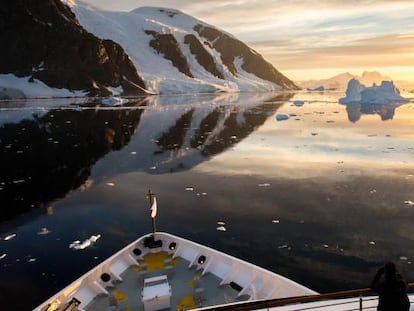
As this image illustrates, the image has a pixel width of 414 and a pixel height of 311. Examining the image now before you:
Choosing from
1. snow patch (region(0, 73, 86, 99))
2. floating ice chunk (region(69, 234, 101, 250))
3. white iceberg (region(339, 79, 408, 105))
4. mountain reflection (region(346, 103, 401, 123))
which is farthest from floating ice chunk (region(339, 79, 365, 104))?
floating ice chunk (region(69, 234, 101, 250))

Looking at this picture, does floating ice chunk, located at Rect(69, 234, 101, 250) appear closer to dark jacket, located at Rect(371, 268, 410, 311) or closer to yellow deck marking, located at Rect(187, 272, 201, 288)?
yellow deck marking, located at Rect(187, 272, 201, 288)

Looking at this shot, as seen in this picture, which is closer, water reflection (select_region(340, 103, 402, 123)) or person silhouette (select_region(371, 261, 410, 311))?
person silhouette (select_region(371, 261, 410, 311))

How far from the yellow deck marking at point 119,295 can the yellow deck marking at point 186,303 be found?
70.2 inches

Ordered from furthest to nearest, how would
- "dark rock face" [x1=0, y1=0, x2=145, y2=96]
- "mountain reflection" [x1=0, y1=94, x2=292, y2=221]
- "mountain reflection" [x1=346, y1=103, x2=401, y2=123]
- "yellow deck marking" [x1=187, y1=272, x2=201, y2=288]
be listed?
"dark rock face" [x1=0, y1=0, x2=145, y2=96], "mountain reflection" [x1=346, y1=103, x2=401, y2=123], "mountain reflection" [x1=0, y1=94, x2=292, y2=221], "yellow deck marking" [x1=187, y1=272, x2=201, y2=288]

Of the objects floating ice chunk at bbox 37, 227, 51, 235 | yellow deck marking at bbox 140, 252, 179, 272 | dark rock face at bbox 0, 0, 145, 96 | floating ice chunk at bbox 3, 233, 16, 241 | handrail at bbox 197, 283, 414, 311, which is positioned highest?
dark rock face at bbox 0, 0, 145, 96

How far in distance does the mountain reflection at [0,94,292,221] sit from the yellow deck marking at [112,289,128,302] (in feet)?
33.8

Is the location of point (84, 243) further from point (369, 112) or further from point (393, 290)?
point (369, 112)

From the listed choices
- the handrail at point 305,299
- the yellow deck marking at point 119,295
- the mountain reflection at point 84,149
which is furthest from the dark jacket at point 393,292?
the mountain reflection at point 84,149

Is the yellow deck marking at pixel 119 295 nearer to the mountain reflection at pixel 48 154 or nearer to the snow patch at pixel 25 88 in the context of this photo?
the mountain reflection at pixel 48 154

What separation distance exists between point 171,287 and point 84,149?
28.6 metres

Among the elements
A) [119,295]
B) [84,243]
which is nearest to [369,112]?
[84,243]

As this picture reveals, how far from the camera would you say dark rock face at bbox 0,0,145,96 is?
467ft

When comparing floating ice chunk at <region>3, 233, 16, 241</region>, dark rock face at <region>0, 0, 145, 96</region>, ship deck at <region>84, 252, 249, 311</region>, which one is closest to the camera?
ship deck at <region>84, 252, 249, 311</region>

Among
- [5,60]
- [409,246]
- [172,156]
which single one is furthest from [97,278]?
[5,60]
